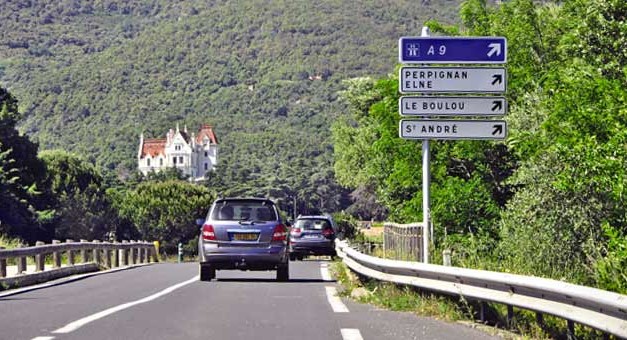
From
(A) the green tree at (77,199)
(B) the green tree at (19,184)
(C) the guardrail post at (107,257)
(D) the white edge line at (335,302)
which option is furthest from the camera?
(A) the green tree at (77,199)

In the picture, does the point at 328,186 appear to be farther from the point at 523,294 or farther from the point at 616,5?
the point at 523,294

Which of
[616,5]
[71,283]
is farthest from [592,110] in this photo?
[71,283]

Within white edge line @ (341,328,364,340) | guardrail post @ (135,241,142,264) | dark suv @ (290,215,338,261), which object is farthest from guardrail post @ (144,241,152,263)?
white edge line @ (341,328,364,340)

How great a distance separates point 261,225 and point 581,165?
20.6 ft

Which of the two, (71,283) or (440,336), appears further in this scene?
(71,283)

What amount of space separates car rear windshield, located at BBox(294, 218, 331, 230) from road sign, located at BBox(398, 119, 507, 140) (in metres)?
19.5

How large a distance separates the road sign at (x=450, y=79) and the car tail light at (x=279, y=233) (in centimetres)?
515

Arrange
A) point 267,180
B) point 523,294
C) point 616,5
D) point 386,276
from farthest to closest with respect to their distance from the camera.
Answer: point 267,180 → point 616,5 → point 386,276 → point 523,294

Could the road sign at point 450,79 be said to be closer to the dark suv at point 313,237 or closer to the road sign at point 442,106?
the road sign at point 442,106

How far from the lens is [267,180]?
19200cm

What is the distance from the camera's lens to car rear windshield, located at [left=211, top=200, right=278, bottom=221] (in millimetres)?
21281

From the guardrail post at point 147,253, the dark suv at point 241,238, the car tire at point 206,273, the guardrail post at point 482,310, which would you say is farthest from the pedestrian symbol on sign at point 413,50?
the guardrail post at point 147,253

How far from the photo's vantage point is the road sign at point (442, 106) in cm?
1719

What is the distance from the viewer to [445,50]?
55.9ft
